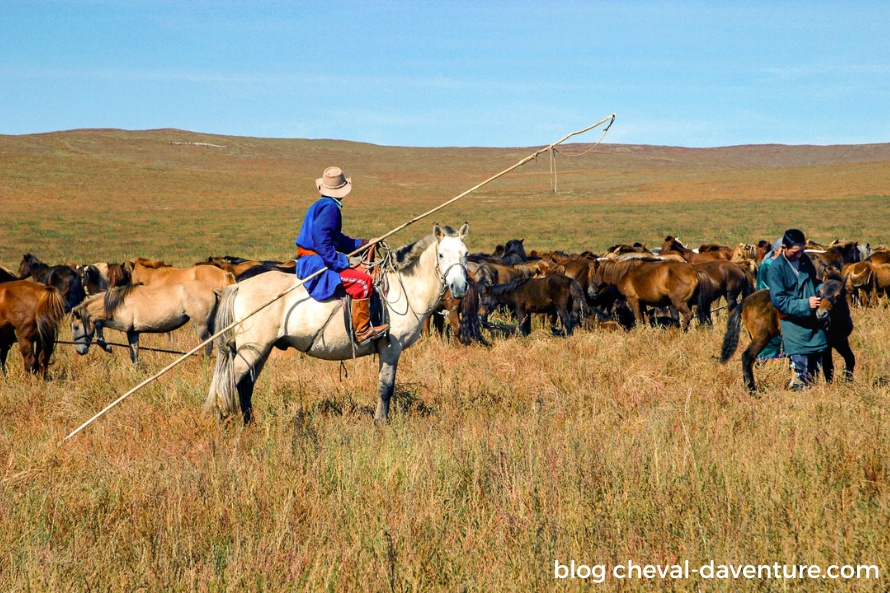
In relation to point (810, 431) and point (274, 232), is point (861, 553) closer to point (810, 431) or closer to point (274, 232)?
point (810, 431)

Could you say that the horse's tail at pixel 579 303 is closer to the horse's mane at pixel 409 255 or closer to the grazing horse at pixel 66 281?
the horse's mane at pixel 409 255

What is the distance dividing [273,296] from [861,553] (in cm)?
484

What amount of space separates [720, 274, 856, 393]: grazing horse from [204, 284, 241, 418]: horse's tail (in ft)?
16.2

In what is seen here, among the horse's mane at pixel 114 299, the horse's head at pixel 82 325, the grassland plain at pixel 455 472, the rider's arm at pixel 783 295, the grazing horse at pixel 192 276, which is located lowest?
the grassland plain at pixel 455 472

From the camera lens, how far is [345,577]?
387cm

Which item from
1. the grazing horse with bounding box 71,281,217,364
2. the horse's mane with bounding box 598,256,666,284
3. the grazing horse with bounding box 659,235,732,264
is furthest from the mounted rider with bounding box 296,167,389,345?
the grazing horse with bounding box 659,235,732,264

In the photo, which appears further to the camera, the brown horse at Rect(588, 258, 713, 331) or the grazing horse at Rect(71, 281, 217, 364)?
the brown horse at Rect(588, 258, 713, 331)

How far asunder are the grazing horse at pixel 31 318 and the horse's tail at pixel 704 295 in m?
9.87

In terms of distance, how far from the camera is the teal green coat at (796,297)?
274 inches

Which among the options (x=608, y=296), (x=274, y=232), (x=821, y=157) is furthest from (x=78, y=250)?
(x=821, y=157)

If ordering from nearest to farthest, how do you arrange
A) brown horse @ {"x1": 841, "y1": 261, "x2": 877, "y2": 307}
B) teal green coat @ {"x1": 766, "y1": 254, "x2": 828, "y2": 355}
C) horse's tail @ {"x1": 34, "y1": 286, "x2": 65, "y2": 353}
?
teal green coat @ {"x1": 766, "y1": 254, "x2": 828, "y2": 355}, horse's tail @ {"x1": 34, "y1": 286, "x2": 65, "y2": 353}, brown horse @ {"x1": 841, "y1": 261, "x2": 877, "y2": 307}

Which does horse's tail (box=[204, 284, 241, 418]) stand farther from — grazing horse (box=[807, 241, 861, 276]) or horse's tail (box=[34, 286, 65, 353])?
grazing horse (box=[807, 241, 861, 276])

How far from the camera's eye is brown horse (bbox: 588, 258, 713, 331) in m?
13.4

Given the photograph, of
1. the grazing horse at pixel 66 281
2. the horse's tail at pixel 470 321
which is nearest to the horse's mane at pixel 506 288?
the horse's tail at pixel 470 321
